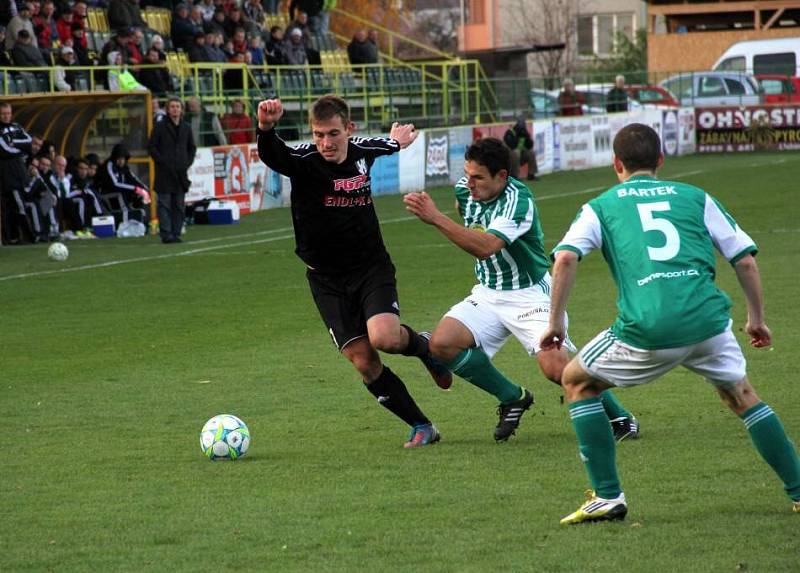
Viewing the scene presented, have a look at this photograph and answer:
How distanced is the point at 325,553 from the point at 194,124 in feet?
66.4

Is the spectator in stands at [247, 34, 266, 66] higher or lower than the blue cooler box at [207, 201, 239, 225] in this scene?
higher

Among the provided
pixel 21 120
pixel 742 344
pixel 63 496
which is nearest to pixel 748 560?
pixel 63 496

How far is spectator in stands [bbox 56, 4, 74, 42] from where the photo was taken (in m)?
26.6

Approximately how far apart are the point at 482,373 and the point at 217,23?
2523 cm

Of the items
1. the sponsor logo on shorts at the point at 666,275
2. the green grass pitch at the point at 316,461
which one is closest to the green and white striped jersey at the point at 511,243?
the green grass pitch at the point at 316,461

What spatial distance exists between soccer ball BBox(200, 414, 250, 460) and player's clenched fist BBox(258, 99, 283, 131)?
5.00 feet

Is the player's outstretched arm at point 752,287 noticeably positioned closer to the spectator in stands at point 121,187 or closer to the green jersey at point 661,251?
the green jersey at point 661,251

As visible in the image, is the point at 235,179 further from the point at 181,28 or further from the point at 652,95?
the point at 652,95

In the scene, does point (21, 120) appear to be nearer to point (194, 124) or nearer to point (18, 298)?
point (194, 124)

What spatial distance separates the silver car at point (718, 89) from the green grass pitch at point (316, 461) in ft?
95.7

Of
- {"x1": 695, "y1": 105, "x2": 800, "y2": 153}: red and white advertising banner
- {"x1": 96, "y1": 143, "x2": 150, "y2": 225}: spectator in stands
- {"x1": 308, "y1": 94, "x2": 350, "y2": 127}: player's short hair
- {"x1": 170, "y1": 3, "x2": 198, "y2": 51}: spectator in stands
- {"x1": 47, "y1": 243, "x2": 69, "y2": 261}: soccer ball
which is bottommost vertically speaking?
{"x1": 695, "y1": 105, "x2": 800, "y2": 153}: red and white advertising banner

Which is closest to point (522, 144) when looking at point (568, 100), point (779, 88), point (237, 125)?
point (568, 100)

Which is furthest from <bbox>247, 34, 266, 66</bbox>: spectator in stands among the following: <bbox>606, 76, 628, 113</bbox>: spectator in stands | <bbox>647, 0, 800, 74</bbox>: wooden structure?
<bbox>647, 0, 800, 74</bbox>: wooden structure

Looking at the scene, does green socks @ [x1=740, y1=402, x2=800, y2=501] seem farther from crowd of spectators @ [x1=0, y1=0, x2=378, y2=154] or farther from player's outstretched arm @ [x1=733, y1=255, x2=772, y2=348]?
crowd of spectators @ [x1=0, y1=0, x2=378, y2=154]
